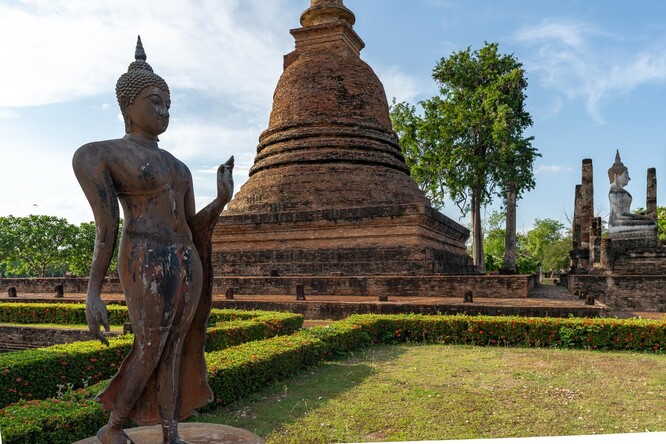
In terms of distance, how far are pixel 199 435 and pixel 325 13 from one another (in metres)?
20.9

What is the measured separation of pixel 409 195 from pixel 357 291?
19.3 ft

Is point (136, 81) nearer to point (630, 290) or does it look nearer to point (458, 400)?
point (458, 400)

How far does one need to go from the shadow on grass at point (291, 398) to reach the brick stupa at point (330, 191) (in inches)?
258

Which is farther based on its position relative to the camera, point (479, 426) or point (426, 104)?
point (426, 104)

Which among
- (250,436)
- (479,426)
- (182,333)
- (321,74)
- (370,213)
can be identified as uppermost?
(321,74)

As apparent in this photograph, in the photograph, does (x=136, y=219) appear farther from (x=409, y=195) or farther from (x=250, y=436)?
(x=409, y=195)

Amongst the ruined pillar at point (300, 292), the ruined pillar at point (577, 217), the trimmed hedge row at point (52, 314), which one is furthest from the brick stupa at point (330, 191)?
the ruined pillar at point (577, 217)

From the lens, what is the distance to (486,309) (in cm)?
1056

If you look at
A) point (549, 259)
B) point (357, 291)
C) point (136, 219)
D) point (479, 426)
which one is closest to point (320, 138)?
point (357, 291)

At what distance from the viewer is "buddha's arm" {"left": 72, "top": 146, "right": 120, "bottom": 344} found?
119 inches

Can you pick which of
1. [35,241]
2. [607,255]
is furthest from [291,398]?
[35,241]

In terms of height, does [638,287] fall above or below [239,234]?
below

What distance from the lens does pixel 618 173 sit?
63.1 ft

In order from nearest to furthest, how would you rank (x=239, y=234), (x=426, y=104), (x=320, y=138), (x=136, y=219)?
(x=136, y=219), (x=239, y=234), (x=320, y=138), (x=426, y=104)
